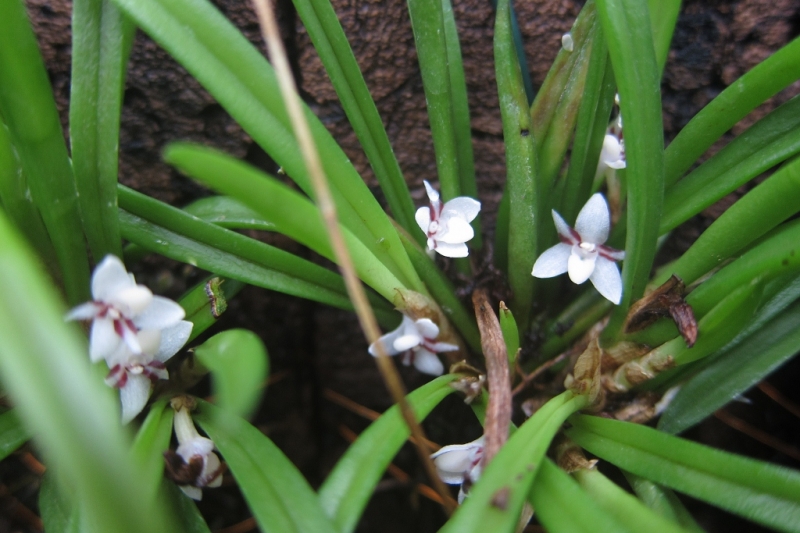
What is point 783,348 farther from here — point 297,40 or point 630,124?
point 297,40

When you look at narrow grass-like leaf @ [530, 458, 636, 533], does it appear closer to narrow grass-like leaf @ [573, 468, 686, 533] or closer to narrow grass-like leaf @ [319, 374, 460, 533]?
narrow grass-like leaf @ [573, 468, 686, 533]

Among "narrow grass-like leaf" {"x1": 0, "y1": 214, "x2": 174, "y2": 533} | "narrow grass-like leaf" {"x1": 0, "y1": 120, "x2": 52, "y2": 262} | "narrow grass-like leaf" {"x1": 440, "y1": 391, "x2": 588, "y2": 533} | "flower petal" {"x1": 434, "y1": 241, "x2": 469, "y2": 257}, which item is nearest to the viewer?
"narrow grass-like leaf" {"x1": 0, "y1": 214, "x2": 174, "y2": 533}

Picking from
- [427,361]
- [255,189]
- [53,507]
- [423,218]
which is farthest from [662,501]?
[53,507]

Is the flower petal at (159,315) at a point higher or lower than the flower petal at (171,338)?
higher

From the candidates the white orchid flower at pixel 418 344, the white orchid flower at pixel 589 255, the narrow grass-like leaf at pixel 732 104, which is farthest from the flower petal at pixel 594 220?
the white orchid flower at pixel 418 344

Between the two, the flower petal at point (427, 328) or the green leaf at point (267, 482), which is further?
the flower petal at point (427, 328)

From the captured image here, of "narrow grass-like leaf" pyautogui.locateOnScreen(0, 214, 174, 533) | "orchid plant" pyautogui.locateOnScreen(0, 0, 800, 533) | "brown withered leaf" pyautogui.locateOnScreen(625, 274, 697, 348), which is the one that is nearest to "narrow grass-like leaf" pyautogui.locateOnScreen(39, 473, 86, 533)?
"orchid plant" pyautogui.locateOnScreen(0, 0, 800, 533)

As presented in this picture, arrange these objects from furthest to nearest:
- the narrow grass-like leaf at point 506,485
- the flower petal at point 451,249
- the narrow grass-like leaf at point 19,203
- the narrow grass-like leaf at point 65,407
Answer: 1. the flower petal at point 451,249
2. the narrow grass-like leaf at point 19,203
3. the narrow grass-like leaf at point 506,485
4. the narrow grass-like leaf at point 65,407

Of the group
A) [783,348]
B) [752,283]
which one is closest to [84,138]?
[752,283]

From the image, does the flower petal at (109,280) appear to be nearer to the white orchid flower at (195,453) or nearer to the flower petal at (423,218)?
the white orchid flower at (195,453)
